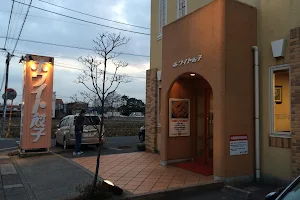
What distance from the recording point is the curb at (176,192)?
5484mm


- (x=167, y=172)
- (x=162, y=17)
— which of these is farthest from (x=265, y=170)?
(x=162, y=17)

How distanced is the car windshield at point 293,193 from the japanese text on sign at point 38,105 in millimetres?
10009

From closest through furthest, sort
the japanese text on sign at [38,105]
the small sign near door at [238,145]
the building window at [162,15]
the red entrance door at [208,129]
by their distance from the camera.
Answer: the small sign near door at [238,145], the red entrance door at [208,129], the japanese text on sign at [38,105], the building window at [162,15]

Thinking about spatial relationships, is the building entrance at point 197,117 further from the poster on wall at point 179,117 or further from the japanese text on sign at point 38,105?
the japanese text on sign at point 38,105

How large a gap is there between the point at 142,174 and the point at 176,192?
170 cm

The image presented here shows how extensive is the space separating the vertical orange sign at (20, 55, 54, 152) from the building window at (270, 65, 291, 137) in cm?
835

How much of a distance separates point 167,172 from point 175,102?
2.27 m

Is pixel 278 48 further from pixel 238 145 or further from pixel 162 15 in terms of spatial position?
pixel 162 15

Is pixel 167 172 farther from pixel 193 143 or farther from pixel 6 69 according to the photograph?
pixel 6 69

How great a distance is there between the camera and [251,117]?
270 inches

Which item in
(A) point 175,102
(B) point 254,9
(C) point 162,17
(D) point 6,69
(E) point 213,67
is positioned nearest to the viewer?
(E) point 213,67

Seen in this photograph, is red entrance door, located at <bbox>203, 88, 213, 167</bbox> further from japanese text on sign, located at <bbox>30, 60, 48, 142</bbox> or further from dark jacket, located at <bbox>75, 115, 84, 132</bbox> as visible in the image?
japanese text on sign, located at <bbox>30, 60, 48, 142</bbox>

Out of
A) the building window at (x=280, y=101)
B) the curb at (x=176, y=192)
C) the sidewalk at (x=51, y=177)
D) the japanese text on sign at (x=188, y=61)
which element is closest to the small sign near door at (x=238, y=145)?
the building window at (x=280, y=101)

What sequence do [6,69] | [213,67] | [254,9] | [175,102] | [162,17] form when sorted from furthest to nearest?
[6,69] < [162,17] < [175,102] < [254,9] < [213,67]
